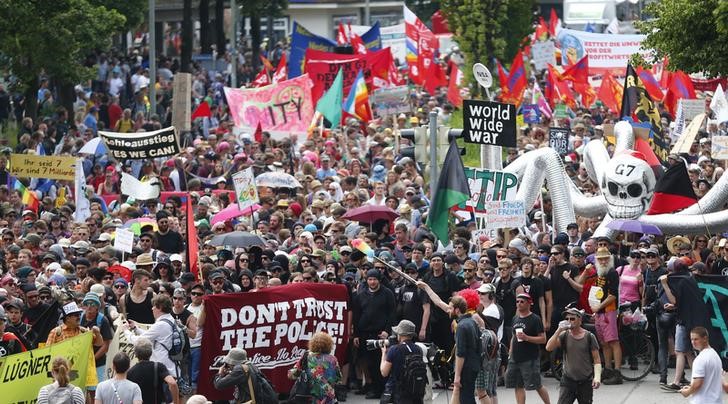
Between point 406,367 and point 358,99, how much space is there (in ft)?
58.5

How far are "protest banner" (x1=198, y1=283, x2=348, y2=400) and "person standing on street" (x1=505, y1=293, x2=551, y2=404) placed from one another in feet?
6.79

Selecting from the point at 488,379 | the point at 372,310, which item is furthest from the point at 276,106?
the point at 488,379

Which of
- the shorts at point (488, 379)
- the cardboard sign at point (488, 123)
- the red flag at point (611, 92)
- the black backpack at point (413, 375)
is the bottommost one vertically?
the red flag at point (611, 92)

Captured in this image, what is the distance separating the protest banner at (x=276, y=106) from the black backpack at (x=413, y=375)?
16.7 m

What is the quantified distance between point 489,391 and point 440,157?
262 inches

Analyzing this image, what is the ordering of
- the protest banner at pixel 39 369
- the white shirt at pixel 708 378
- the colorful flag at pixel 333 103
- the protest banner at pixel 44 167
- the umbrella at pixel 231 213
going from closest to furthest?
1. the protest banner at pixel 39 369
2. the white shirt at pixel 708 378
3. the umbrella at pixel 231 213
4. the protest banner at pixel 44 167
5. the colorful flag at pixel 333 103

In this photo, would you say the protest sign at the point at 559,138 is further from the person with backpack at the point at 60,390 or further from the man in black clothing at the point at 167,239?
the person with backpack at the point at 60,390

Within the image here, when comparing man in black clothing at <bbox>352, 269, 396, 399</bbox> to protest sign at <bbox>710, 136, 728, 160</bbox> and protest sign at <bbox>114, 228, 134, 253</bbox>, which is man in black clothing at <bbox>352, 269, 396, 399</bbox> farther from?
protest sign at <bbox>710, 136, 728, 160</bbox>

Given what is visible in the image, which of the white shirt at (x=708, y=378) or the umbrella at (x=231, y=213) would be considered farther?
the umbrella at (x=231, y=213)

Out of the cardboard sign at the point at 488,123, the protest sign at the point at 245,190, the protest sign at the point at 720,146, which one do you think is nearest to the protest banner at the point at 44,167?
the protest sign at the point at 245,190

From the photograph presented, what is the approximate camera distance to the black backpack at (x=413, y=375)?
15297mm

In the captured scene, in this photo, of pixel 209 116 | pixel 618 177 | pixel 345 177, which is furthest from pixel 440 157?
pixel 209 116

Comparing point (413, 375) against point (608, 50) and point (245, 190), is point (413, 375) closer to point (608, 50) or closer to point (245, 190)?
point (245, 190)

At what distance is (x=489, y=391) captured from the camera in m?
16.2
